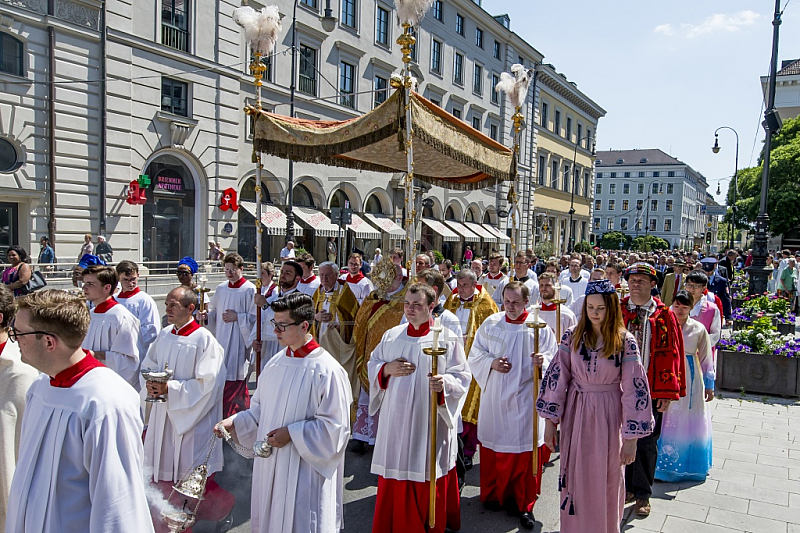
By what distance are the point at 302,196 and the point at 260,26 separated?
18959 mm

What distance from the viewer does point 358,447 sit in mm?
6535

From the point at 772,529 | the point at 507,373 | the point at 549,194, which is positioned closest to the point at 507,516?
the point at 507,373

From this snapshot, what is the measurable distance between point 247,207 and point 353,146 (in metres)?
17.0

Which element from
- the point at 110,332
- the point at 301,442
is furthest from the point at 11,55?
the point at 301,442

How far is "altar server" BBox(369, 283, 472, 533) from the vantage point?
4316 mm

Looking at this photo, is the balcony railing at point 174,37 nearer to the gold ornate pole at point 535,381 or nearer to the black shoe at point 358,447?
the black shoe at point 358,447

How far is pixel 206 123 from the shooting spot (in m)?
21.7

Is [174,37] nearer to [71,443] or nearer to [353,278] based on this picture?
[353,278]

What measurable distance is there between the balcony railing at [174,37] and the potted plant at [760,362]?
62.8 ft

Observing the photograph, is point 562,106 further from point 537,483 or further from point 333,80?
point 537,483

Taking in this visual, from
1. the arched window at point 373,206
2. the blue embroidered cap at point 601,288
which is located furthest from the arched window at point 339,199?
the blue embroidered cap at point 601,288

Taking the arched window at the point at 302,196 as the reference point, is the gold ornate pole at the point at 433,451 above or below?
below

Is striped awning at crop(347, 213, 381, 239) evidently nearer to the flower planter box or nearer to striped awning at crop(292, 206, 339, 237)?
striped awning at crop(292, 206, 339, 237)

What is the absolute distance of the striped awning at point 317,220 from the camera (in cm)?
2522
